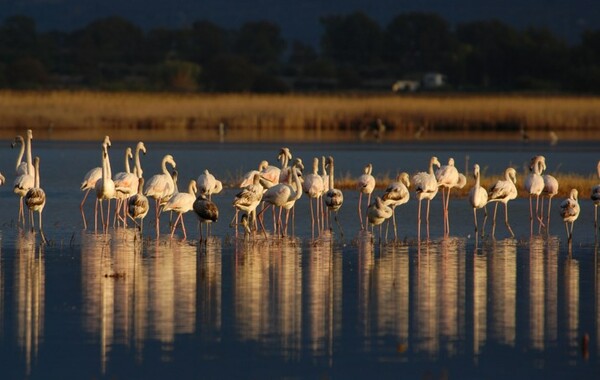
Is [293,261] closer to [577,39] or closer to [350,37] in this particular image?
[350,37]

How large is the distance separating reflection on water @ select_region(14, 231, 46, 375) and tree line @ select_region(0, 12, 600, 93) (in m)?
48.5

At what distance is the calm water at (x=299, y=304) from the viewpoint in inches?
361

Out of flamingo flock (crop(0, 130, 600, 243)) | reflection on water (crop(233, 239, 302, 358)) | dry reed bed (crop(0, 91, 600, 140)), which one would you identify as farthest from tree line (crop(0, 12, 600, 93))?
reflection on water (crop(233, 239, 302, 358))

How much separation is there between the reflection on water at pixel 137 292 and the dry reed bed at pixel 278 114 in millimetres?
26357

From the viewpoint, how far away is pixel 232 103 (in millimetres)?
43625

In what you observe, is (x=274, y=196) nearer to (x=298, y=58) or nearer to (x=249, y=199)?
(x=249, y=199)

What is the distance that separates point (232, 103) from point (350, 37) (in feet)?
241

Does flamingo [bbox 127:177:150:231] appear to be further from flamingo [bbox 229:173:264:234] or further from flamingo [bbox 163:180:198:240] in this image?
flamingo [bbox 229:173:264:234]

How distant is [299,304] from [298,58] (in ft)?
366

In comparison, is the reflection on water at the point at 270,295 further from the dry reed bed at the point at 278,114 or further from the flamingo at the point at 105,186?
the dry reed bed at the point at 278,114

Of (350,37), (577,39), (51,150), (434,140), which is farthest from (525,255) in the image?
(577,39)

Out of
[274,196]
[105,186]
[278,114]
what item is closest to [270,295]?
[274,196]

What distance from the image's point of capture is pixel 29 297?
11.6m

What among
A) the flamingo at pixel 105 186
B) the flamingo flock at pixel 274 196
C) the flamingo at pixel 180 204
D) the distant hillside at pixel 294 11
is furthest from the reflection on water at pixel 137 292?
the distant hillside at pixel 294 11
